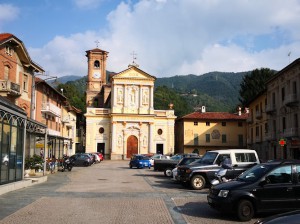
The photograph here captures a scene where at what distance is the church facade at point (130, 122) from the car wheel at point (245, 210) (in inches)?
2143

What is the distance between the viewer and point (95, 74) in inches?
3076

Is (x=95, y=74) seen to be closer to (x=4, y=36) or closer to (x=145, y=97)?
(x=145, y=97)

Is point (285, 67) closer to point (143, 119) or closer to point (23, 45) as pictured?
point (23, 45)

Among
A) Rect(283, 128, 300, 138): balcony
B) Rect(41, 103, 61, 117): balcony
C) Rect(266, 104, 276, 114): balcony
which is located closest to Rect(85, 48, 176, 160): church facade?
Rect(41, 103, 61, 117): balcony

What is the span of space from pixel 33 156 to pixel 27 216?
1311 cm

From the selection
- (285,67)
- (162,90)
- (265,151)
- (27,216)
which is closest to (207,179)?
(27,216)

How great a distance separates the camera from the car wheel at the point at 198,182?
16.7 meters

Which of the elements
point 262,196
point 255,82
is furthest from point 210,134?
point 262,196

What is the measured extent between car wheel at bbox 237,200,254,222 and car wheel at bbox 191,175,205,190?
23.1 feet

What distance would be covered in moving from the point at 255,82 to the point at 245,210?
6685 cm

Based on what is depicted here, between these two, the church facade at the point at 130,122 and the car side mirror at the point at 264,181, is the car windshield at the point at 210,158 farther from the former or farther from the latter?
the church facade at the point at 130,122

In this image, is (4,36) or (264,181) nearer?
(264,181)

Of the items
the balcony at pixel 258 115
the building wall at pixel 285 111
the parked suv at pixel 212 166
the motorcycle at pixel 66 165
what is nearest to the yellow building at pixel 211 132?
the balcony at pixel 258 115

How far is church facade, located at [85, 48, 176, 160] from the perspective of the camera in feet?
211
